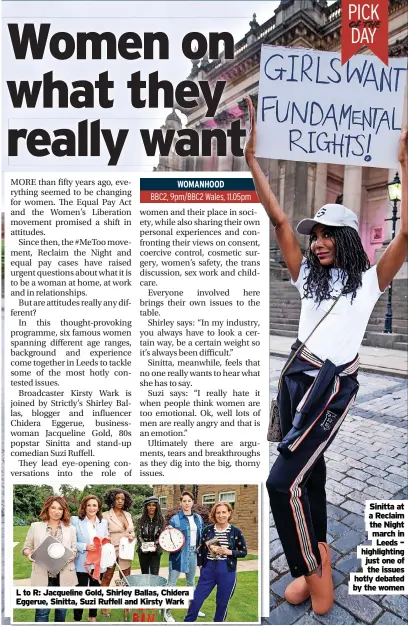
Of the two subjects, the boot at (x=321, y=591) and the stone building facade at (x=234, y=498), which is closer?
the boot at (x=321, y=591)

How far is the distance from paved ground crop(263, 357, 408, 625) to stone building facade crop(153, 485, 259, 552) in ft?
0.38

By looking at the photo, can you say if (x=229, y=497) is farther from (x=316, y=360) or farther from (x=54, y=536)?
(x=54, y=536)

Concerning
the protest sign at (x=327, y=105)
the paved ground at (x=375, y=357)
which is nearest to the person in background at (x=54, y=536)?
the paved ground at (x=375, y=357)

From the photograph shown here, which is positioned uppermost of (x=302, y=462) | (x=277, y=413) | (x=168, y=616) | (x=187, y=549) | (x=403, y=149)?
(x=403, y=149)

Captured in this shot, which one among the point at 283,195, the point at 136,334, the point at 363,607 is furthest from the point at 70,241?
the point at 363,607

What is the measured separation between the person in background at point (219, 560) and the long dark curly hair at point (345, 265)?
130 centimetres

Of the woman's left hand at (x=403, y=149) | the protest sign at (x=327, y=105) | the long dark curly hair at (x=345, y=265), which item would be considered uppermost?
the protest sign at (x=327, y=105)

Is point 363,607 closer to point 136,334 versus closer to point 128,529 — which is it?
point 128,529

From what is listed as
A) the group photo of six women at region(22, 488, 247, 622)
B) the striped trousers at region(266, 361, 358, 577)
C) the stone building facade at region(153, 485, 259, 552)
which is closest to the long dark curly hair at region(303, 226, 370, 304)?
the striped trousers at region(266, 361, 358, 577)

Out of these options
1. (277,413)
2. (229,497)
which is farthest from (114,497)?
(277,413)

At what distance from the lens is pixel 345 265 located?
2.11m

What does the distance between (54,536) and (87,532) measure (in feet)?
0.64

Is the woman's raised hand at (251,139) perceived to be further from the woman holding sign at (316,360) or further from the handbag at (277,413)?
the handbag at (277,413)

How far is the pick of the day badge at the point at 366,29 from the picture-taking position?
7.17ft
